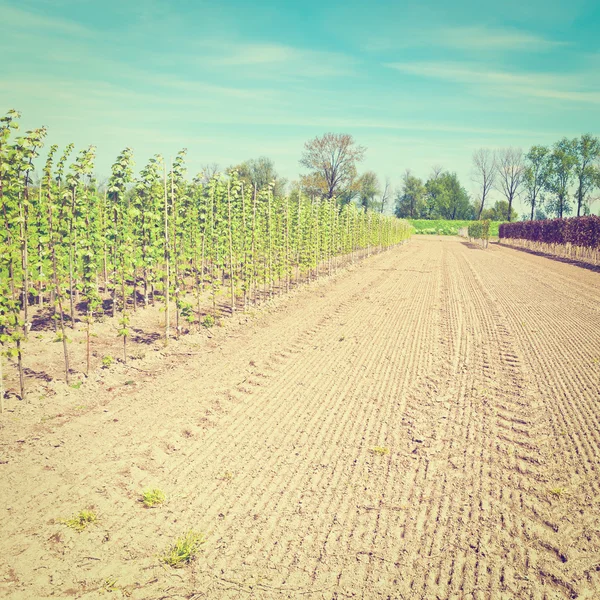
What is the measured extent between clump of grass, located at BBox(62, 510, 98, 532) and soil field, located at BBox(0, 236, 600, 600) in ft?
0.21

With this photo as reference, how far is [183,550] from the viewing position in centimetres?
420

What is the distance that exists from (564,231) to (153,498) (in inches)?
1809

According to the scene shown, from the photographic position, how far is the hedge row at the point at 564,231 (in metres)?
34.5

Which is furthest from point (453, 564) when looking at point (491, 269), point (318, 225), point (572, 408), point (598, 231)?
point (598, 231)

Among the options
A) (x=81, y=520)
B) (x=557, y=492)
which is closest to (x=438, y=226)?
(x=557, y=492)

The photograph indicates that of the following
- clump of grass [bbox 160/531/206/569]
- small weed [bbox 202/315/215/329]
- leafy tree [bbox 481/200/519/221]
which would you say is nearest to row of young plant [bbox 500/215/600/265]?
small weed [bbox 202/315/215/329]

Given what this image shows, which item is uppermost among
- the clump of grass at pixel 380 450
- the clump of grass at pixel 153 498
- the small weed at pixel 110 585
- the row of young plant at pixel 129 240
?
the row of young plant at pixel 129 240

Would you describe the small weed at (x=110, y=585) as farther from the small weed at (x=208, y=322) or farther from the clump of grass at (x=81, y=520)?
the small weed at (x=208, y=322)

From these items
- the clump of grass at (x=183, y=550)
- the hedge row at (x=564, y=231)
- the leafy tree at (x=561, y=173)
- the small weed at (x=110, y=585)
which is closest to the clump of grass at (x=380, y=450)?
the clump of grass at (x=183, y=550)

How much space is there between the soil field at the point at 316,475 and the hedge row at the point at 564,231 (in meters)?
29.1

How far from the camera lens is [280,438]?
6.36 meters

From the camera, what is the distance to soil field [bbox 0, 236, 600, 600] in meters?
4.01

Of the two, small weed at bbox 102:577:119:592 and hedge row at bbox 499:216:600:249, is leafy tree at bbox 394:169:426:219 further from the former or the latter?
small weed at bbox 102:577:119:592

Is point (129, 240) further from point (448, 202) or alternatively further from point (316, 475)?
point (448, 202)
